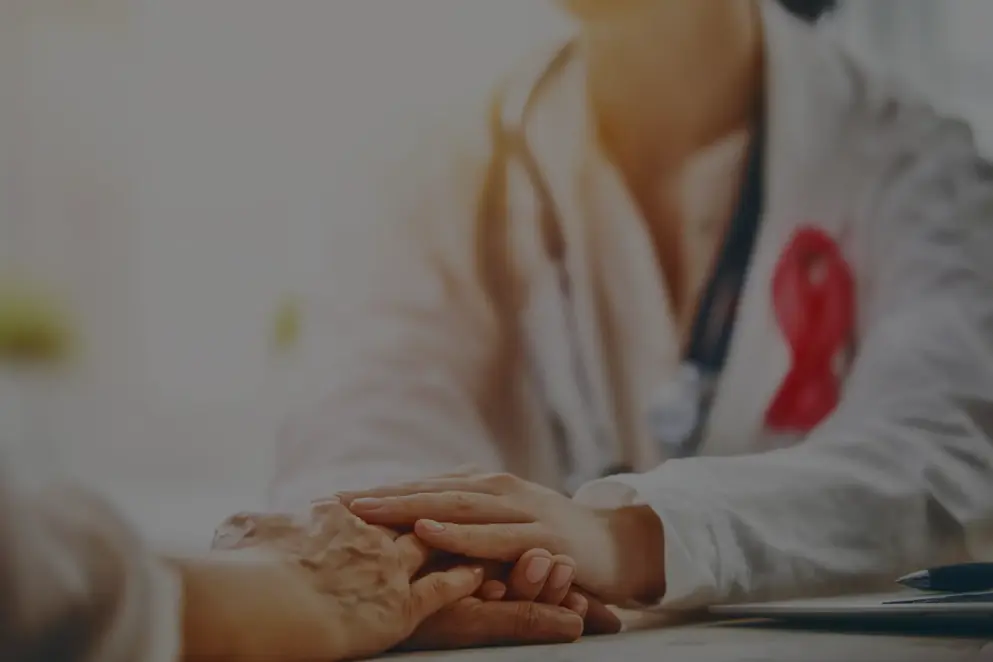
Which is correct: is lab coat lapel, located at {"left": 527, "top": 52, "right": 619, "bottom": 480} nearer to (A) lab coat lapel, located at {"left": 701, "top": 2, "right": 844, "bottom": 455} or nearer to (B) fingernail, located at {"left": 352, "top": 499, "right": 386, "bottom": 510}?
(A) lab coat lapel, located at {"left": 701, "top": 2, "right": 844, "bottom": 455}

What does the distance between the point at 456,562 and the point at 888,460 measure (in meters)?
0.52

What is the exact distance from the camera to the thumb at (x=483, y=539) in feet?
3.26

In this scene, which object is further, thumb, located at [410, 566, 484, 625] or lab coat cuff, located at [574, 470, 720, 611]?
lab coat cuff, located at [574, 470, 720, 611]

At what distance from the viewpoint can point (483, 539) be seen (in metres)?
1.01

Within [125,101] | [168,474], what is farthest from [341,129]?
[168,474]

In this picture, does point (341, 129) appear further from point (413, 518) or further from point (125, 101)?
point (413, 518)

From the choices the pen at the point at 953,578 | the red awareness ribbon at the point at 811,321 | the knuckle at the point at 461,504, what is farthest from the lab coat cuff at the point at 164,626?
the pen at the point at 953,578

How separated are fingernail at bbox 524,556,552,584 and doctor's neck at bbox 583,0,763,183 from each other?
44 cm

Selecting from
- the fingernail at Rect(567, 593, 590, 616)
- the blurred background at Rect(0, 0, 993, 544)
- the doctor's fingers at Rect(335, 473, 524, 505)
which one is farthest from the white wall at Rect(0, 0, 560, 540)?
the fingernail at Rect(567, 593, 590, 616)

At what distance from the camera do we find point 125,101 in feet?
3.31

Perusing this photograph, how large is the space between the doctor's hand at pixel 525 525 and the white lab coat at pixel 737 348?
2 cm

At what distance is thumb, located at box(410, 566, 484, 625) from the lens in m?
0.97

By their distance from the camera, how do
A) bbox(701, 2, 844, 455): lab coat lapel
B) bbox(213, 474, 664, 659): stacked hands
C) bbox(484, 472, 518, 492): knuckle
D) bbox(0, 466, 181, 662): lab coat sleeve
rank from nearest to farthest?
bbox(0, 466, 181, 662): lab coat sleeve < bbox(213, 474, 664, 659): stacked hands < bbox(484, 472, 518, 492): knuckle < bbox(701, 2, 844, 455): lab coat lapel

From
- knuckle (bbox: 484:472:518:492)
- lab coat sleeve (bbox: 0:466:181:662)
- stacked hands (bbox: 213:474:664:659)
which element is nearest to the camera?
lab coat sleeve (bbox: 0:466:181:662)
